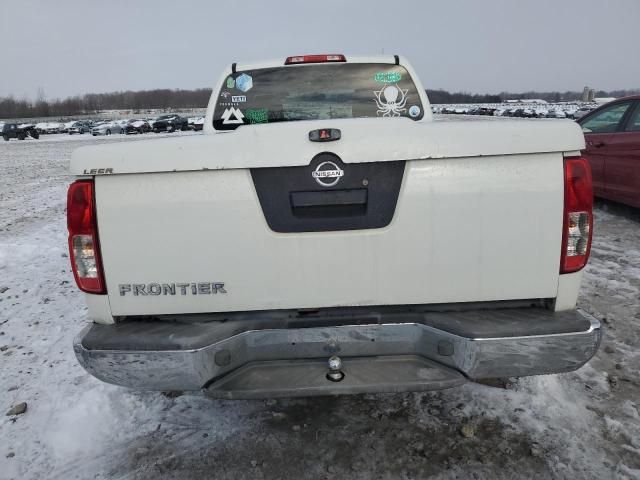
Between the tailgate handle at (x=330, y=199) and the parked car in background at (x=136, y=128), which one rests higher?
the tailgate handle at (x=330, y=199)

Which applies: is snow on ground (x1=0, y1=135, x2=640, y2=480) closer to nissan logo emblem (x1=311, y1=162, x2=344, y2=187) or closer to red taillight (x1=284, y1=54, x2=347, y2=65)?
nissan logo emblem (x1=311, y1=162, x2=344, y2=187)

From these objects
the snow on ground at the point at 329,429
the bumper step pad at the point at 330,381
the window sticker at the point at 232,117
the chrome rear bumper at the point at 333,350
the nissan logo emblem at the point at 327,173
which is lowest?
the snow on ground at the point at 329,429

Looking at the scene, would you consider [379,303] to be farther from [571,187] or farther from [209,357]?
[571,187]

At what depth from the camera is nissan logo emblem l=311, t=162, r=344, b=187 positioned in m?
2.09

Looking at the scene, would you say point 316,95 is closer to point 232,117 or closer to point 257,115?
point 257,115

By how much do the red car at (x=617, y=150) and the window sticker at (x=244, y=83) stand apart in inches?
227

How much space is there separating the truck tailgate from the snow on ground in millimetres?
986

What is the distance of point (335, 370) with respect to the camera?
2166mm

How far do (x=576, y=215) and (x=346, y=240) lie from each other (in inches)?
41.9

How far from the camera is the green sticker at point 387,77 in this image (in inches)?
150

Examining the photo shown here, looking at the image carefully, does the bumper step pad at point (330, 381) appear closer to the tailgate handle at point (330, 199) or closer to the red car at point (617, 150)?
the tailgate handle at point (330, 199)

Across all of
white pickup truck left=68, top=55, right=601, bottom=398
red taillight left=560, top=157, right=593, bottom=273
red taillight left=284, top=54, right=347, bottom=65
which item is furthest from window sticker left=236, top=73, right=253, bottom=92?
red taillight left=560, top=157, right=593, bottom=273

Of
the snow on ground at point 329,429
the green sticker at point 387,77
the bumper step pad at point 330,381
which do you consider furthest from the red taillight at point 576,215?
the green sticker at point 387,77

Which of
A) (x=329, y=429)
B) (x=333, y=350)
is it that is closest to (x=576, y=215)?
(x=333, y=350)
